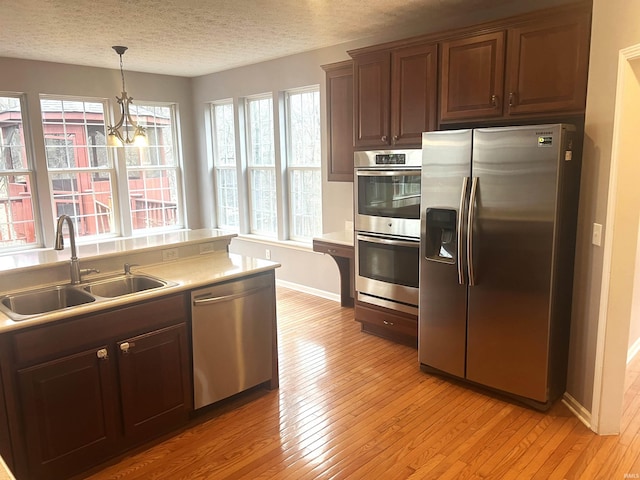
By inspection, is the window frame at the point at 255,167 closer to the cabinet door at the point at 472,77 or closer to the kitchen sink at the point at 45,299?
the cabinet door at the point at 472,77

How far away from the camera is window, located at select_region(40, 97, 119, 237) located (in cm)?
553

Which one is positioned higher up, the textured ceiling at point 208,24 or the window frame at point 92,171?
the textured ceiling at point 208,24

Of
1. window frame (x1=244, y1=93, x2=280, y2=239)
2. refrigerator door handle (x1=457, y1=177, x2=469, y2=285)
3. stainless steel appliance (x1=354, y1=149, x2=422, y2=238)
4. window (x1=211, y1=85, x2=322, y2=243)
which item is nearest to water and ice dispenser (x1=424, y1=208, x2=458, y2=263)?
refrigerator door handle (x1=457, y1=177, x2=469, y2=285)

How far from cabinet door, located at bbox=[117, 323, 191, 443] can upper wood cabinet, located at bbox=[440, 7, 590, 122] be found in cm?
243

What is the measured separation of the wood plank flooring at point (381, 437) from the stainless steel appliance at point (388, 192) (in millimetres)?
1118

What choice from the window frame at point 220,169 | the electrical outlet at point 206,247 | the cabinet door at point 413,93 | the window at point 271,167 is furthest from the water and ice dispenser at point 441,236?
the window frame at point 220,169

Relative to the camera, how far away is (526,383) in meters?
2.86

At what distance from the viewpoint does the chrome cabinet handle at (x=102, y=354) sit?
2.34m

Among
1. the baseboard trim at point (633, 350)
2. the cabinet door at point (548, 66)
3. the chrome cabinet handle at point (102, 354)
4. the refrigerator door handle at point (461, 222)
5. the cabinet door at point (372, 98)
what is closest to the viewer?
the chrome cabinet handle at point (102, 354)

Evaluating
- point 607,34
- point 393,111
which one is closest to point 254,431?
point 393,111

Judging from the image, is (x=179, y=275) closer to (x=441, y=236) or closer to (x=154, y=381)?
(x=154, y=381)

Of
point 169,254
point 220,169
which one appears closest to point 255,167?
point 220,169

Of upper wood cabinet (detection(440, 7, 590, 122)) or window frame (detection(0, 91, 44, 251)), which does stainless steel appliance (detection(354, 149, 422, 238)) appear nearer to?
upper wood cabinet (detection(440, 7, 590, 122))

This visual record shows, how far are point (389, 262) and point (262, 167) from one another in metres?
A: 2.71
